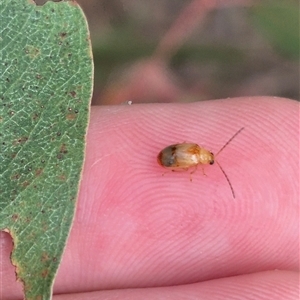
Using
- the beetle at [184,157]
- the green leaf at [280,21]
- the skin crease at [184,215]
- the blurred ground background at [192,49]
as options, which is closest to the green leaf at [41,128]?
the skin crease at [184,215]

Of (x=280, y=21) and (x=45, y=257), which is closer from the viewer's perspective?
(x=45, y=257)

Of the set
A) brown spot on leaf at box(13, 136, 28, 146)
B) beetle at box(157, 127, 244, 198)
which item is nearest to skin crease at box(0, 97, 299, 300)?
beetle at box(157, 127, 244, 198)

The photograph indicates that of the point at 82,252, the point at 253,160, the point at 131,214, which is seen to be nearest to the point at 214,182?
the point at 253,160

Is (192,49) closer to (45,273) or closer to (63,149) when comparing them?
(63,149)

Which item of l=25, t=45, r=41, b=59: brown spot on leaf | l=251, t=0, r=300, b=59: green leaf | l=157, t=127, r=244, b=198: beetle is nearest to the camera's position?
l=25, t=45, r=41, b=59: brown spot on leaf

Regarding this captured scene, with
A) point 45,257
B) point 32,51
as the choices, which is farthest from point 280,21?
point 45,257

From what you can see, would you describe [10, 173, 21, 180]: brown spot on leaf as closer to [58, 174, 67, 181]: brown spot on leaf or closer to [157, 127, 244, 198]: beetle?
[58, 174, 67, 181]: brown spot on leaf

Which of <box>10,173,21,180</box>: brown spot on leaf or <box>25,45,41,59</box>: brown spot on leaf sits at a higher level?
<box>25,45,41,59</box>: brown spot on leaf
